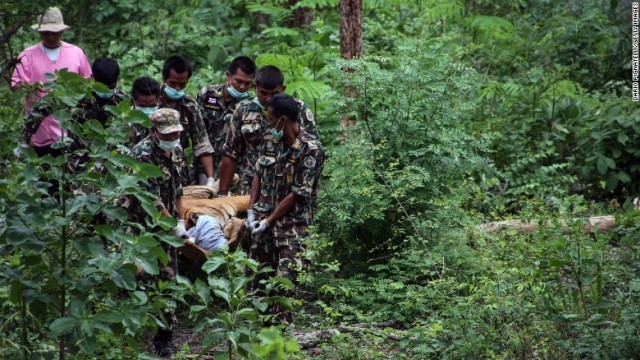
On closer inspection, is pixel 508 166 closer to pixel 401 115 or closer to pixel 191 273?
pixel 401 115

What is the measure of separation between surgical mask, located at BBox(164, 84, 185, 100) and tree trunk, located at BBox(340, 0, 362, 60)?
8.71 feet

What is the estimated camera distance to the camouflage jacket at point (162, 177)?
7516mm

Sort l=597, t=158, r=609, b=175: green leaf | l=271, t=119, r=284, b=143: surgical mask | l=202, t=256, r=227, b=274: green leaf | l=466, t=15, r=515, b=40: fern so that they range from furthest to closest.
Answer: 1. l=466, t=15, r=515, b=40: fern
2. l=597, t=158, r=609, b=175: green leaf
3. l=271, t=119, r=284, b=143: surgical mask
4. l=202, t=256, r=227, b=274: green leaf

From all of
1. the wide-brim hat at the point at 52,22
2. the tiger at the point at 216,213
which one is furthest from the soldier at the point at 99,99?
the wide-brim hat at the point at 52,22

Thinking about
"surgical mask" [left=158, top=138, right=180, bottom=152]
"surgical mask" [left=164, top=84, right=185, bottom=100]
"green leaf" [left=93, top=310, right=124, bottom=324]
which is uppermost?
"surgical mask" [left=158, top=138, right=180, bottom=152]

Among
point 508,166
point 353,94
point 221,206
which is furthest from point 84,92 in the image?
point 508,166

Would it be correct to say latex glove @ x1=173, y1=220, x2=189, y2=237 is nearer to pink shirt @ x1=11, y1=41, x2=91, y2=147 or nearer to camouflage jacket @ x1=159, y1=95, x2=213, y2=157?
camouflage jacket @ x1=159, y1=95, x2=213, y2=157

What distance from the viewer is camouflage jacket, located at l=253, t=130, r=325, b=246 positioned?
7.87 metres

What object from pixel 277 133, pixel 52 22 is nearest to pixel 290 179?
pixel 277 133

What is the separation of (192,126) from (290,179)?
66.2 inches

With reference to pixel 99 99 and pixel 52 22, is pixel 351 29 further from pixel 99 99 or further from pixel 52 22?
pixel 99 99

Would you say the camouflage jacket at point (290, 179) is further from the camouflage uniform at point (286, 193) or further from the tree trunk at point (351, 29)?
the tree trunk at point (351, 29)

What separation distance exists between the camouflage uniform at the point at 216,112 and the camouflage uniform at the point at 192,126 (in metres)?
0.40

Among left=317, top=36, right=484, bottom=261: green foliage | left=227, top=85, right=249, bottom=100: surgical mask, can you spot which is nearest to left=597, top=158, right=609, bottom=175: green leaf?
left=317, top=36, right=484, bottom=261: green foliage
